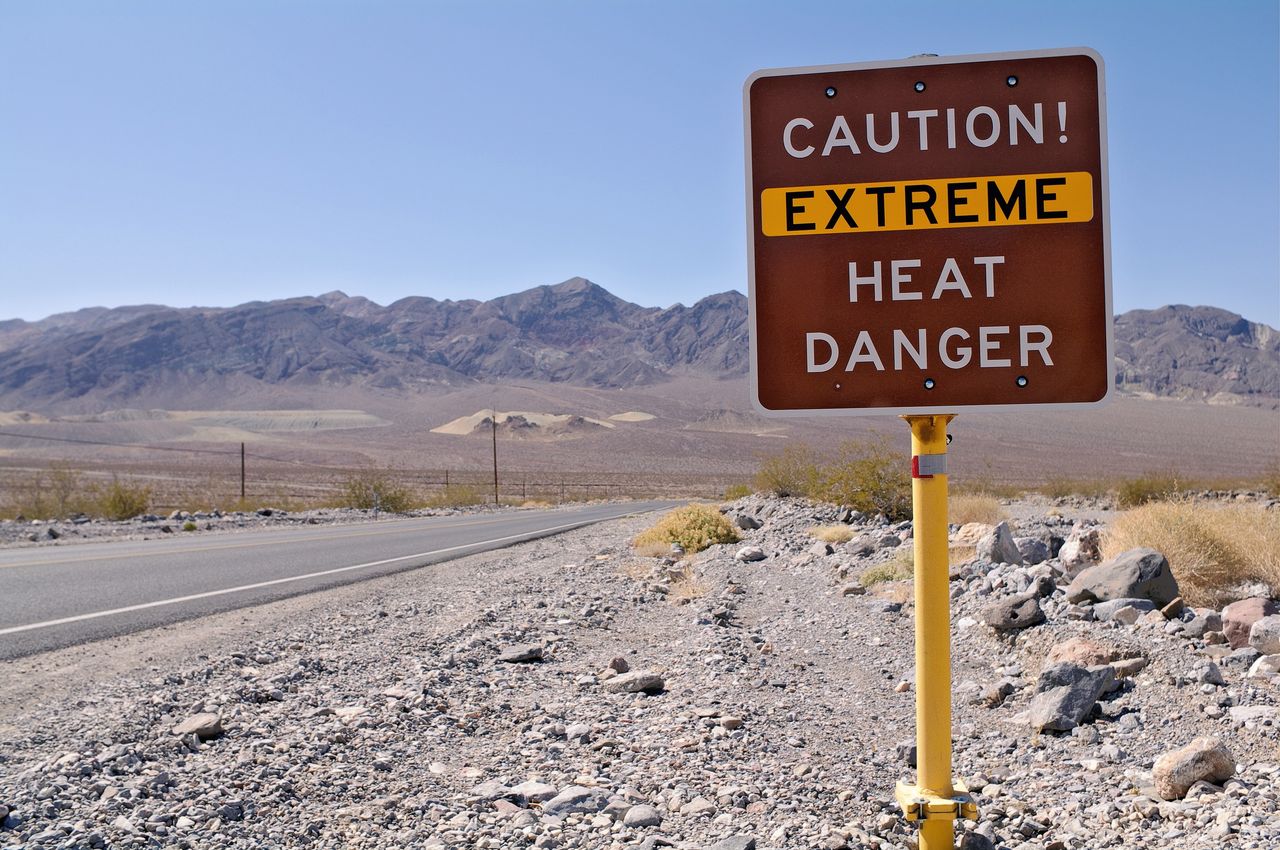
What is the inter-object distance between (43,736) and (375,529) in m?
17.7

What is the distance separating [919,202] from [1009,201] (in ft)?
0.72

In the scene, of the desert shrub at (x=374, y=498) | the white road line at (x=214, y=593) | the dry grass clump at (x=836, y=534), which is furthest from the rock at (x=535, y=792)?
the desert shrub at (x=374, y=498)

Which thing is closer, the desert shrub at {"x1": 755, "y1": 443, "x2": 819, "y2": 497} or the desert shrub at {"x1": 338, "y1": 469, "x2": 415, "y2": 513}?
the desert shrub at {"x1": 755, "y1": 443, "x2": 819, "y2": 497}

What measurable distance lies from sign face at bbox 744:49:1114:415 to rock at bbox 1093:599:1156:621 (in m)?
4.56

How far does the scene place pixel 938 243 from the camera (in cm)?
248

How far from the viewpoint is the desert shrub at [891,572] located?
9391 millimetres

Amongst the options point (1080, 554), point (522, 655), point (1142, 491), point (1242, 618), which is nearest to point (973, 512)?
point (1080, 554)

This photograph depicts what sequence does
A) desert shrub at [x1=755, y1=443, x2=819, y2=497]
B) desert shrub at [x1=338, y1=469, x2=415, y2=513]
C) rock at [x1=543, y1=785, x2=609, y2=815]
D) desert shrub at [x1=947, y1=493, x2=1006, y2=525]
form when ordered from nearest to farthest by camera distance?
rock at [x1=543, y1=785, x2=609, y2=815]
desert shrub at [x1=947, y1=493, x2=1006, y2=525]
desert shrub at [x1=755, y1=443, x2=819, y2=497]
desert shrub at [x1=338, y1=469, x2=415, y2=513]

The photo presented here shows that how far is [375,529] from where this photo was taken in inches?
881

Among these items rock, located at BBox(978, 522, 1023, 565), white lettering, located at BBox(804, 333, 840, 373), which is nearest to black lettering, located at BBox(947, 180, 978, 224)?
white lettering, located at BBox(804, 333, 840, 373)

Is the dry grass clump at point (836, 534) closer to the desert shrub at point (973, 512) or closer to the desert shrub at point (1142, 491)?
the desert shrub at point (973, 512)

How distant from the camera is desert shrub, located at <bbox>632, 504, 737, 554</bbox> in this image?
15.6 m

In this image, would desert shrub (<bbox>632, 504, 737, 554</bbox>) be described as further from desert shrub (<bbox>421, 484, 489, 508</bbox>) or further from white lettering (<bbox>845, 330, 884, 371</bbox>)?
desert shrub (<bbox>421, 484, 489, 508</bbox>)

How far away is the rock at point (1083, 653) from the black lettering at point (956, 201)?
12.0 feet
